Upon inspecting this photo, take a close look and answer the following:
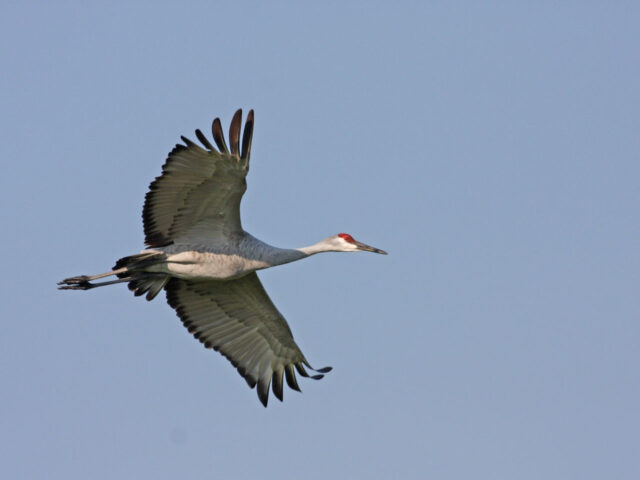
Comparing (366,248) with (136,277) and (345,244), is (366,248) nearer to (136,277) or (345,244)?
(345,244)

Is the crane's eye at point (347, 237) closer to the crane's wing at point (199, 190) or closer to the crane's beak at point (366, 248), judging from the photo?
the crane's beak at point (366, 248)

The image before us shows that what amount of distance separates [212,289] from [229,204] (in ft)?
7.46

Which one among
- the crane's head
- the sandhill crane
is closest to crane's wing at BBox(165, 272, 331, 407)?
the sandhill crane

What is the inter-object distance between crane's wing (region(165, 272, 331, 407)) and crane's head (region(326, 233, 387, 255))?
4.84ft

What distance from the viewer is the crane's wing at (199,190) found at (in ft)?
54.0

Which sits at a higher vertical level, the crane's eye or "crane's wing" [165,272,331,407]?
the crane's eye

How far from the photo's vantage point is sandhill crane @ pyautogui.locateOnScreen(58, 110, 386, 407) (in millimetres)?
16688

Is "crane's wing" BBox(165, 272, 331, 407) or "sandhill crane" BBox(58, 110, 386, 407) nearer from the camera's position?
"sandhill crane" BBox(58, 110, 386, 407)

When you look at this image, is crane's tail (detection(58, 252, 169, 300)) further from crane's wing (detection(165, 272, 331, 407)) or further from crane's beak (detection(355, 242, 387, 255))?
crane's beak (detection(355, 242, 387, 255))

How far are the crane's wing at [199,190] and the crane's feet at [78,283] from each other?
5.06 ft

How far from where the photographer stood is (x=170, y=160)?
16.7 metres

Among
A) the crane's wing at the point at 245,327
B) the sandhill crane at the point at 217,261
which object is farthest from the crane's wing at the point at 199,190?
the crane's wing at the point at 245,327

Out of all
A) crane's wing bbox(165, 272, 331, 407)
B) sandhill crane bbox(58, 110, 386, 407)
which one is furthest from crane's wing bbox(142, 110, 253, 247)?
crane's wing bbox(165, 272, 331, 407)

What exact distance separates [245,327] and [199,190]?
3405 mm
